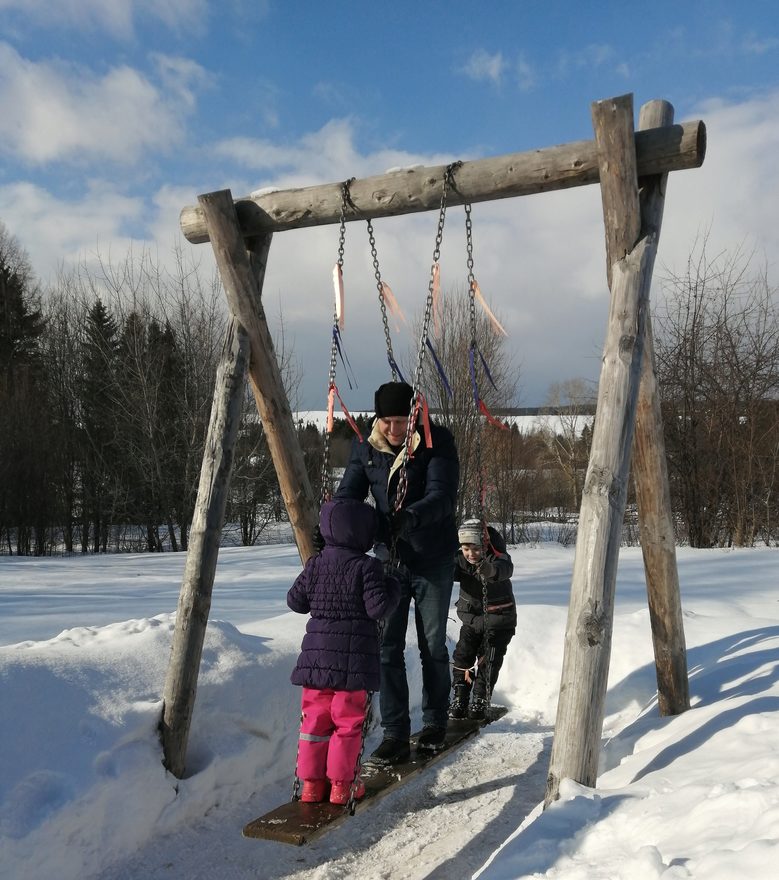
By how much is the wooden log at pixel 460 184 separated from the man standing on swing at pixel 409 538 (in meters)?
1.05

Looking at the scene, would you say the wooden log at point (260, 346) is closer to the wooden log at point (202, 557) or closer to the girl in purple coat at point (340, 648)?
the wooden log at point (202, 557)

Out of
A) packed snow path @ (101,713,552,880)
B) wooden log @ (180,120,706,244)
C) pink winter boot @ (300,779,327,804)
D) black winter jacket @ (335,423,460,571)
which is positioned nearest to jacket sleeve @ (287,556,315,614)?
black winter jacket @ (335,423,460,571)

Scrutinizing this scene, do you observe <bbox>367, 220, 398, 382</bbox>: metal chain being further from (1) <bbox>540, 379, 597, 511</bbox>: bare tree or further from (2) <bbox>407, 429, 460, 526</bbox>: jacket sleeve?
(1) <bbox>540, 379, 597, 511</bbox>: bare tree

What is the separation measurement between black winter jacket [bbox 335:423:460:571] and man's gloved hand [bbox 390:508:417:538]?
A: 18cm

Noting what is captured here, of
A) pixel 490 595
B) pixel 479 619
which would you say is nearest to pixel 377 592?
pixel 490 595

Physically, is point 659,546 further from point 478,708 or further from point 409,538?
point 478,708

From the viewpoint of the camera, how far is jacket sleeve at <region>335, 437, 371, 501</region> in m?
4.12

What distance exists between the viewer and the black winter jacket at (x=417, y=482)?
157 inches

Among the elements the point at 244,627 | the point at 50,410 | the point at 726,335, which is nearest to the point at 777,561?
the point at 726,335

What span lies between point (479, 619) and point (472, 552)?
21.8 inches

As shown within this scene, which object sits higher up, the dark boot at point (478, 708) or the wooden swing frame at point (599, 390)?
the wooden swing frame at point (599, 390)

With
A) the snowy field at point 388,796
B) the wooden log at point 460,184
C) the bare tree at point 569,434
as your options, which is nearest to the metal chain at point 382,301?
the wooden log at point 460,184

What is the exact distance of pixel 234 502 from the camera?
21734 mm

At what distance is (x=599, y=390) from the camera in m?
3.68
